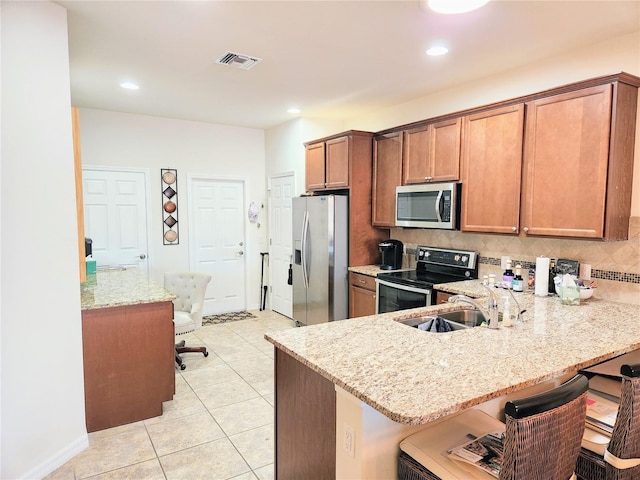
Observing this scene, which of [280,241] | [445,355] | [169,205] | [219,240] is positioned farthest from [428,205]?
[169,205]

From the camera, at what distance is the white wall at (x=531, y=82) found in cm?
262

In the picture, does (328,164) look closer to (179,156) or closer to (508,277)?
(179,156)

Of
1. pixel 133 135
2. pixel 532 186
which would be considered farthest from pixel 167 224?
pixel 532 186

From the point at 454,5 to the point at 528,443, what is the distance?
7.00ft

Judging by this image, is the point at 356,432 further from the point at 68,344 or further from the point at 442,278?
the point at 442,278

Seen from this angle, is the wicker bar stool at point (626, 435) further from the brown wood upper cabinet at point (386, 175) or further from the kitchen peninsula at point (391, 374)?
the brown wood upper cabinet at point (386, 175)

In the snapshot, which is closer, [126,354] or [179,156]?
[126,354]

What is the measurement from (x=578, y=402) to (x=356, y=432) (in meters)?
0.69

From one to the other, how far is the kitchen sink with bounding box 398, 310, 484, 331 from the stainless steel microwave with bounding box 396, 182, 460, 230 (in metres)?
1.18

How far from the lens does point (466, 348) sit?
1.67 metres

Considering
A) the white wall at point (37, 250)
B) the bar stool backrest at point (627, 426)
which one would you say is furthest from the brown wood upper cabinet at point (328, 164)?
Result: the bar stool backrest at point (627, 426)

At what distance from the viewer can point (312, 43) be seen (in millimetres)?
2818

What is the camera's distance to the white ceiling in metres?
2.34

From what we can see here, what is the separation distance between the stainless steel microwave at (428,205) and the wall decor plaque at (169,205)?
3008 mm
